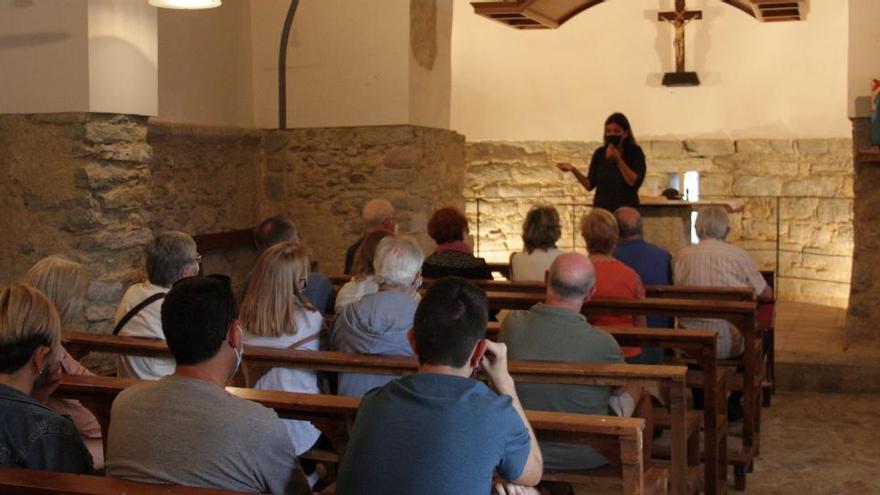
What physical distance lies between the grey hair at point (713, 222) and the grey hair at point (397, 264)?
215 centimetres

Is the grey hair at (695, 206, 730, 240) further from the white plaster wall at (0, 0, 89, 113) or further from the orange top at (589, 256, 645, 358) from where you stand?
the white plaster wall at (0, 0, 89, 113)

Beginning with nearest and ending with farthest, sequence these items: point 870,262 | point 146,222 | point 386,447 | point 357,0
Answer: point 386,447 < point 146,222 < point 870,262 < point 357,0

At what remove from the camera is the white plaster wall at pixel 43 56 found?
5133mm

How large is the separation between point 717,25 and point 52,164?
716 cm

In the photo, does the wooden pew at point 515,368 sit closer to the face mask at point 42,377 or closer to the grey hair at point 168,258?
the grey hair at point 168,258

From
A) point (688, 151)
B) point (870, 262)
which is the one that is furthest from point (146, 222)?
point (688, 151)

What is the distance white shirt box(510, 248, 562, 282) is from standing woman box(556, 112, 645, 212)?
181 centimetres

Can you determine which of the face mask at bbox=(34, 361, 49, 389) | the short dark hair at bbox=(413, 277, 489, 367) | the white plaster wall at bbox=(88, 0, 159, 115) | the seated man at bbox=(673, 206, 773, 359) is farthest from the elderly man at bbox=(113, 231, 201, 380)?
the seated man at bbox=(673, 206, 773, 359)

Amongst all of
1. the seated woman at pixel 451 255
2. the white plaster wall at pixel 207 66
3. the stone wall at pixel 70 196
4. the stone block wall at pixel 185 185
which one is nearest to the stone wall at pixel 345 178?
the stone block wall at pixel 185 185

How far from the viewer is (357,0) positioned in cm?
759

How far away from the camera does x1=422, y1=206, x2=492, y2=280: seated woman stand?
5648mm

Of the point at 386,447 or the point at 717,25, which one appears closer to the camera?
the point at 386,447

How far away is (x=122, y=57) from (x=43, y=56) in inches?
14.1

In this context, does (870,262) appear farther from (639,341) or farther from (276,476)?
(276,476)
